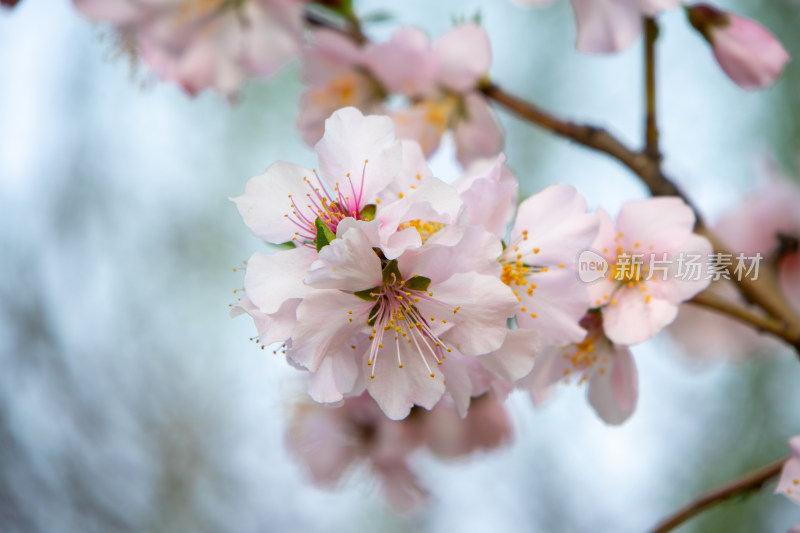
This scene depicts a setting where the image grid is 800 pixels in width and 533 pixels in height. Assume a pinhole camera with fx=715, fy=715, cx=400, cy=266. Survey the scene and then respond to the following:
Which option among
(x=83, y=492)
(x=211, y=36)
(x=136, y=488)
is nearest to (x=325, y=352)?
(x=211, y=36)

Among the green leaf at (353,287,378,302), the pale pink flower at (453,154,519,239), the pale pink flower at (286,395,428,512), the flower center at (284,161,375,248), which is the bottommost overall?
the pale pink flower at (286,395,428,512)

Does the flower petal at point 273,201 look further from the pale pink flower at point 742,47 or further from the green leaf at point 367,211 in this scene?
the pale pink flower at point 742,47

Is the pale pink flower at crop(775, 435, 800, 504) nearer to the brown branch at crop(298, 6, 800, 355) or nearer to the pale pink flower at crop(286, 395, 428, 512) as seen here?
the brown branch at crop(298, 6, 800, 355)

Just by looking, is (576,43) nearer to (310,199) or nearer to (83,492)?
(310,199)

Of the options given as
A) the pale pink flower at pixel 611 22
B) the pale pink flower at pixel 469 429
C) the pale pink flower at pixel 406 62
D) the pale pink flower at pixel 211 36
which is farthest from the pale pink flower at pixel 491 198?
the pale pink flower at pixel 469 429

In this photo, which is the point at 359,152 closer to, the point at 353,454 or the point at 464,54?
the point at 464,54

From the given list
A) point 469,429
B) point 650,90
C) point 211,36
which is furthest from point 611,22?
point 469,429

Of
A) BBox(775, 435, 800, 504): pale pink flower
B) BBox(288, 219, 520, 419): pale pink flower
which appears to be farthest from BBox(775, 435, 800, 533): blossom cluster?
BBox(288, 219, 520, 419): pale pink flower
